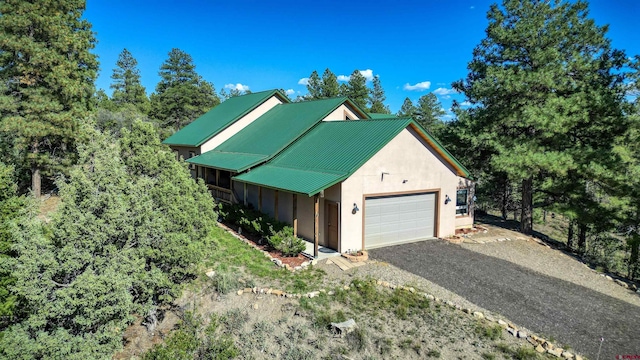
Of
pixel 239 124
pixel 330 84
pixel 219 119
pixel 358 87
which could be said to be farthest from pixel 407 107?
pixel 239 124

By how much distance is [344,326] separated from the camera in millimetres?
8453

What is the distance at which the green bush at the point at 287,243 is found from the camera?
13.2 meters

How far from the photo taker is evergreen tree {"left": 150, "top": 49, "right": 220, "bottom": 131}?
53.0 meters

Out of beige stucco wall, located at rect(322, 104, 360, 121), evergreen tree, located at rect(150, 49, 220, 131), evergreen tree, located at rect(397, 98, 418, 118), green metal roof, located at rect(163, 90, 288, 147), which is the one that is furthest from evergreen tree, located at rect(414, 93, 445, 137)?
Result: beige stucco wall, located at rect(322, 104, 360, 121)

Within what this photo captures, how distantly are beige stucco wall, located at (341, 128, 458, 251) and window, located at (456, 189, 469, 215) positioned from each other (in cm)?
132

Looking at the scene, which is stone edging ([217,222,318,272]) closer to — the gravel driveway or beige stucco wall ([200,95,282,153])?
the gravel driveway

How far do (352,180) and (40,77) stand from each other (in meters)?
18.6

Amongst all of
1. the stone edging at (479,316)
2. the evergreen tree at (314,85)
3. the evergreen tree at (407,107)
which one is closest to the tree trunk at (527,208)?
the stone edging at (479,316)

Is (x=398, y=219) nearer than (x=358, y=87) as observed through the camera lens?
Yes

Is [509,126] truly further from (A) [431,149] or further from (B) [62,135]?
(B) [62,135]

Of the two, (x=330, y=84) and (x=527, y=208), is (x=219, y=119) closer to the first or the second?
(x=527, y=208)

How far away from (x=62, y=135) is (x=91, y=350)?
58.8ft

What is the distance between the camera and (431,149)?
1560 centimetres

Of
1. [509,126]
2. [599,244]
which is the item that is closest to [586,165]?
[509,126]
